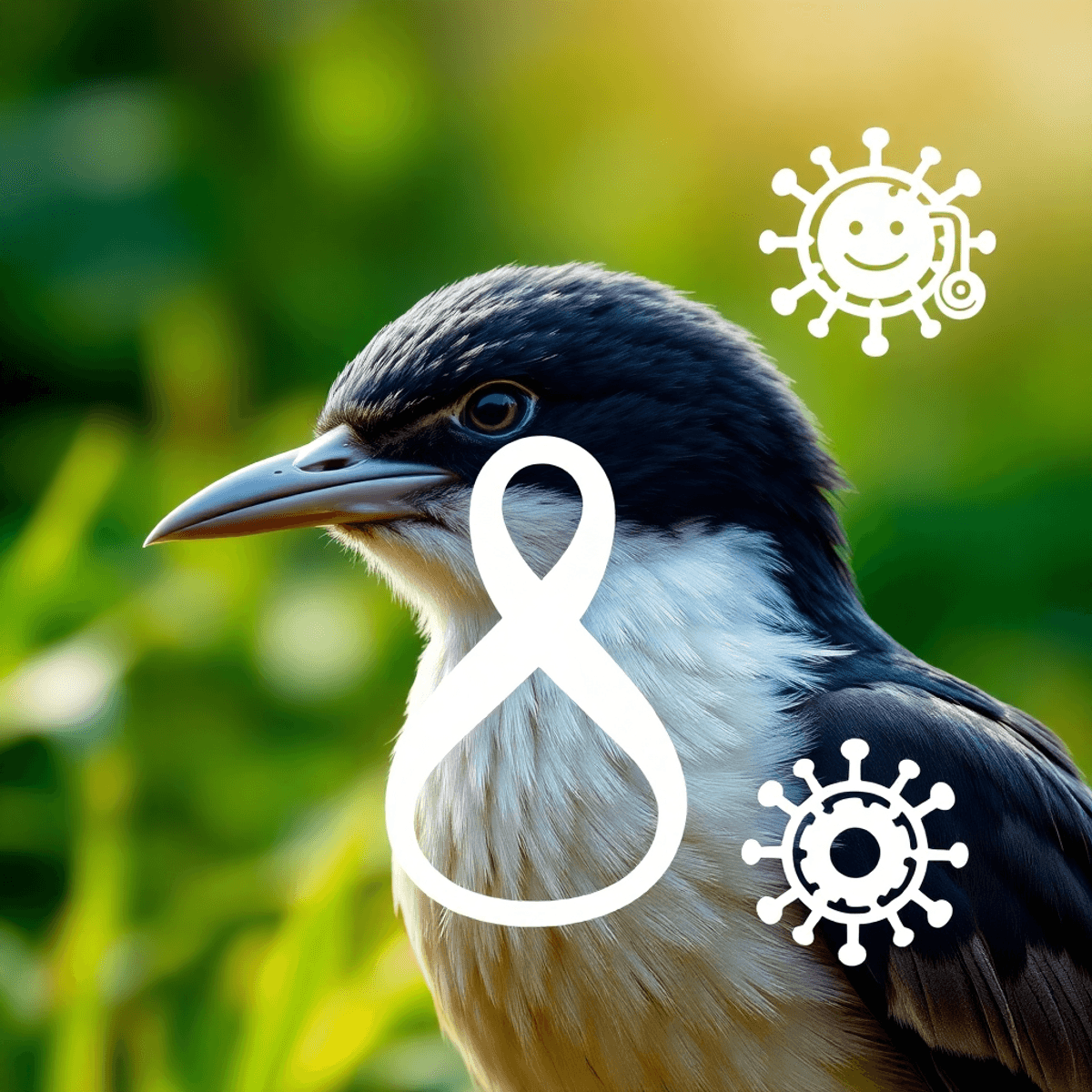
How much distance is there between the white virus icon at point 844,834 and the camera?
154 cm

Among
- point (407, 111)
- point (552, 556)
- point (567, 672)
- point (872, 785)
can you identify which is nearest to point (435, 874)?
point (567, 672)

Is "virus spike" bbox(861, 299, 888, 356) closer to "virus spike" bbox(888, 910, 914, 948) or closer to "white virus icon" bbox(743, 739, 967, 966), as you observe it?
"white virus icon" bbox(743, 739, 967, 966)

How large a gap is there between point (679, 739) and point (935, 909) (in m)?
0.35

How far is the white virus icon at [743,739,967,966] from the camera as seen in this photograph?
154cm

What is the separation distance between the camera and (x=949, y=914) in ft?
5.29

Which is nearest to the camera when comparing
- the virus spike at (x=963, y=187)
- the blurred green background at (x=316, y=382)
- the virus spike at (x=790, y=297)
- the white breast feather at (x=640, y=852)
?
the white breast feather at (x=640, y=852)

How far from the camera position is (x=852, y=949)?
156 cm

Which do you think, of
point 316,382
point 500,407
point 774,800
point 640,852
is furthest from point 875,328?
point 316,382

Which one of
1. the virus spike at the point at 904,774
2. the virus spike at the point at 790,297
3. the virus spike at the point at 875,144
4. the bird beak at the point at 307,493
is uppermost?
the virus spike at the point at 875,144

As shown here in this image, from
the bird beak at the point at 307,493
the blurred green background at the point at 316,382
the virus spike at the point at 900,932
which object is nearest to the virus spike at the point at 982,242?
the blurred green background at the point at 316,382

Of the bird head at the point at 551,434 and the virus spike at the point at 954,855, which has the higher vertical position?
the bird head at the point at 551,434

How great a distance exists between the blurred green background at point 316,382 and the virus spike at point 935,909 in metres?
0.96

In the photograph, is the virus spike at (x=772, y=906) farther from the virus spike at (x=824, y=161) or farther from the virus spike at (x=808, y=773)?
the virus spike at (x=824, y=161)

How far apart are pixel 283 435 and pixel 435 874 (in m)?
1.77
